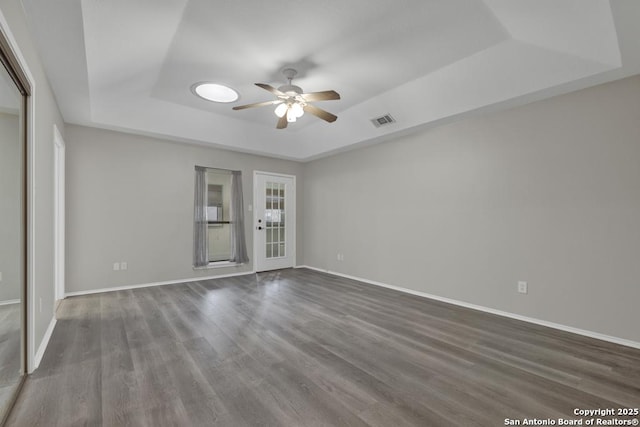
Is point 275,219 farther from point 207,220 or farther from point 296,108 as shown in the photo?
point 296,108

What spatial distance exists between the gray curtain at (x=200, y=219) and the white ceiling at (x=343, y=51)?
1.34 metres

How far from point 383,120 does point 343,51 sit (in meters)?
1.58

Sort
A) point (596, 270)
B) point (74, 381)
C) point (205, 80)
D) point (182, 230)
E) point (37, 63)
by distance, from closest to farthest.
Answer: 1. point (74, 381)
2. point (37, 63)
3. point (596, 270)
4. point (205, 80)
5. point (182, 230)

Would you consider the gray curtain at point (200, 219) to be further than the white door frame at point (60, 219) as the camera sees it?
Yes

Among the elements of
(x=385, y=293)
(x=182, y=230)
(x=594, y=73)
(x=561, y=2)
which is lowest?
(x=385, y=293)

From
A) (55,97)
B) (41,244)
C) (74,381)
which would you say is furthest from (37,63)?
(74,381)

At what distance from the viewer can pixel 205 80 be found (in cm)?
363

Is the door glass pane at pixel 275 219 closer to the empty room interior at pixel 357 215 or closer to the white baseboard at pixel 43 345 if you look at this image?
the empty room interior at pixel 357 215

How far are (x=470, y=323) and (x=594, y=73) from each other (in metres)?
2.74

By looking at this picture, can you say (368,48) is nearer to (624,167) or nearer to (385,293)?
(624,167)

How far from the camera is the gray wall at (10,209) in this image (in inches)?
66.4

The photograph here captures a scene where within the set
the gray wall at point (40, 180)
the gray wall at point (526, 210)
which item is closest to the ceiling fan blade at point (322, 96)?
the gray wall at point (526, 210)

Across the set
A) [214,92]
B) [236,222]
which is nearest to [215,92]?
[214,92]

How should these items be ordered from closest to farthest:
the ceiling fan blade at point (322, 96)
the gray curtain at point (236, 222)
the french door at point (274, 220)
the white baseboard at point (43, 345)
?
the white baseboard at point (43, 345) < the ceiling fan blade at point (322, 96) < the gray curtain at point (236, 222) < the french door at point (274, 220)
